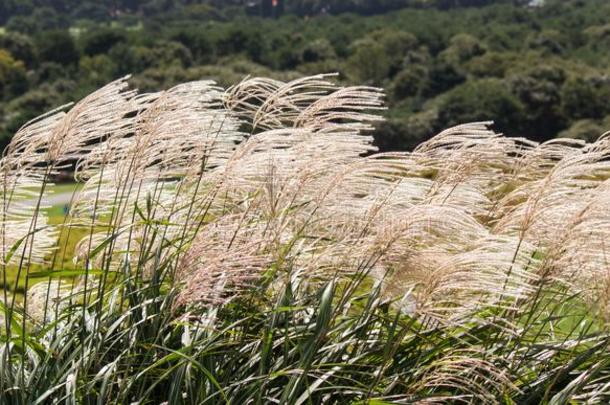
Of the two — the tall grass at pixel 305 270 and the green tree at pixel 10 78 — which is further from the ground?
the tall grass at pixel 305 270

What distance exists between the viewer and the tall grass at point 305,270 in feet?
10.1

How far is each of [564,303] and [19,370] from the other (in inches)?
77.7

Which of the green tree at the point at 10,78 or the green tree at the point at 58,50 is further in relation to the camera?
the green tree at the point at 58,50

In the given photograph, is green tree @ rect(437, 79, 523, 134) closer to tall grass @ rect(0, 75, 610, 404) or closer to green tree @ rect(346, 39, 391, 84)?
green tree @ rect(346, 39, 391, 84)

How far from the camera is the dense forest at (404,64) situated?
4122 centimetres

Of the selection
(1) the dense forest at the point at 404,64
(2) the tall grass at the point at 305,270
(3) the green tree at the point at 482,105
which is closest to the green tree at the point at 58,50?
(1) the dense forest at the point at 404,64

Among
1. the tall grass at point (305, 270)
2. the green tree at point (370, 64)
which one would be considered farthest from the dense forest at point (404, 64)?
the tall grass at point (305, 270)

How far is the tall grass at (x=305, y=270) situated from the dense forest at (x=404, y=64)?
32533 mm

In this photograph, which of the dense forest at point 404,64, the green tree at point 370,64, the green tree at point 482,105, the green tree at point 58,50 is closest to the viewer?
the green tree at point 482,105

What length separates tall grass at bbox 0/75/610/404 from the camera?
3072mm

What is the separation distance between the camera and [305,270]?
133 inches

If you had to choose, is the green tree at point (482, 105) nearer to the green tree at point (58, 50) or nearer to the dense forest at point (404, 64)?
the dense forest at point (404, 64)

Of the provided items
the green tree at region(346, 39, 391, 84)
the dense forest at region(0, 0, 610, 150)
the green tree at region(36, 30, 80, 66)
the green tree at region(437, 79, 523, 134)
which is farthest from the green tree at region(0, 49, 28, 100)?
the green tree at region(437, 79, 523, 134)

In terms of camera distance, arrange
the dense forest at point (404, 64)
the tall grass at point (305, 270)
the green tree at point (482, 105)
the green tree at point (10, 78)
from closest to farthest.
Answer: the tall grass at point (305, 270) → the green tree at point (482, 105) → the dense forest at point (404, 64) → the green tree at point (10, 78)
